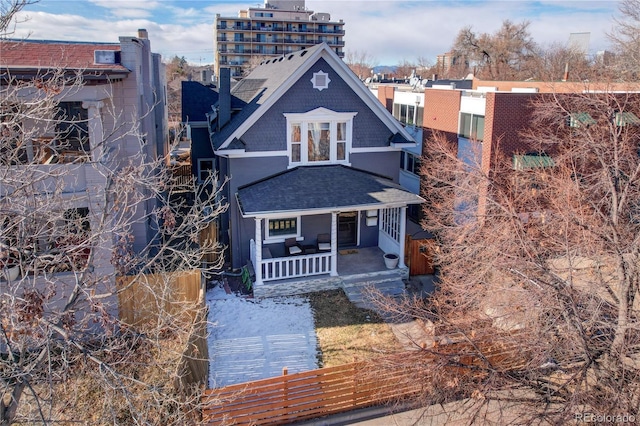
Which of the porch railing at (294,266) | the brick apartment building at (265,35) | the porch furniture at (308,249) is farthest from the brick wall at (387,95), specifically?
the brick apartment building at (265,35)

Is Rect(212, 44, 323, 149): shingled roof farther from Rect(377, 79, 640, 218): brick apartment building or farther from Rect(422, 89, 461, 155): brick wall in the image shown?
Rect(377, 79, 640, 218): brick apartment building

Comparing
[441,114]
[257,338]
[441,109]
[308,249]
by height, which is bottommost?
[257,338]

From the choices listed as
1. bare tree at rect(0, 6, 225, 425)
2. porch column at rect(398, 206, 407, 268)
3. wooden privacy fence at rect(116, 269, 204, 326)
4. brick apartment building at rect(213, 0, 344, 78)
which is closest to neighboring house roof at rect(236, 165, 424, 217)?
porch column at rect(398, 206, 407, 268)

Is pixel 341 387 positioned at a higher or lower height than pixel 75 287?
lower

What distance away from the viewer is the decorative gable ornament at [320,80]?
17.8 meters

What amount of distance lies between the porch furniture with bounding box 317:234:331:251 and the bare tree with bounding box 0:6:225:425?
593cm

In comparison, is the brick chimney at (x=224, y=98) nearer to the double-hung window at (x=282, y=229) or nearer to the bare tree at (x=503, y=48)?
the double-hung window at (x=282, y=229)

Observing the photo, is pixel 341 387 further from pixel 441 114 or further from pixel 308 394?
pixel 441 114

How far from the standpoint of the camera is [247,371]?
12305 mm

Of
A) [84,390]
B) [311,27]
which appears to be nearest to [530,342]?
[84,390]

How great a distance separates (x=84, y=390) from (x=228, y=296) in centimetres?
571

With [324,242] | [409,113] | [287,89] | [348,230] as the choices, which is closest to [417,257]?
[348,230]

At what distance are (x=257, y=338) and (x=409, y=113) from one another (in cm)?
1765

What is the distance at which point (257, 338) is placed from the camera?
13766 millimetres
